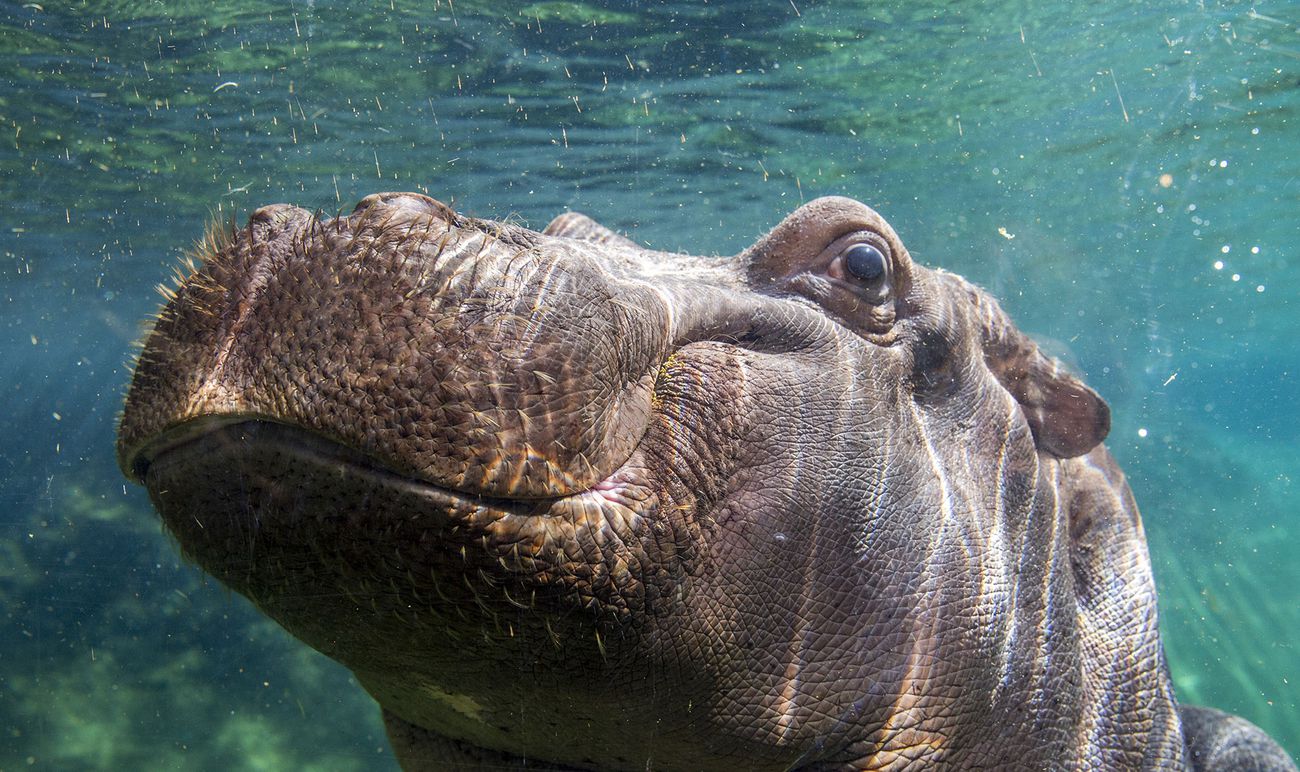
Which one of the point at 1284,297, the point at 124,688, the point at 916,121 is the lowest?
the point at 124,688

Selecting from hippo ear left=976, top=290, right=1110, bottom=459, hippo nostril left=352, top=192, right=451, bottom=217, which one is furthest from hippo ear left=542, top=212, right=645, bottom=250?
hippo nostril left=352, top=192, right=451, bottom=217

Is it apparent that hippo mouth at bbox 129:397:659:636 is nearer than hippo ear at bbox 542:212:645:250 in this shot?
Yes

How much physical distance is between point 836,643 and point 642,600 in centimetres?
73

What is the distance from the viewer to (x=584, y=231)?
3771mm

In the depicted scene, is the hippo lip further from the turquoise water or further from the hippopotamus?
the turquoise water

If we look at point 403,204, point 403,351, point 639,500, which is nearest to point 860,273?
point 639,500

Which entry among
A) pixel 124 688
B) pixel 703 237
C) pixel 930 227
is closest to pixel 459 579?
pixel 124 688

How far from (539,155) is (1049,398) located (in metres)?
16.0

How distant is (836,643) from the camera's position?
235cm

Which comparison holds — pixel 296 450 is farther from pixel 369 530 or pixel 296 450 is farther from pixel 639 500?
pixel 639 500

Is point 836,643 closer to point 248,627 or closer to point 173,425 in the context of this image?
point 173,425

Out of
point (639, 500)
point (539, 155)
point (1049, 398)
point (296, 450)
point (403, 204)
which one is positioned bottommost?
point (539, 155)

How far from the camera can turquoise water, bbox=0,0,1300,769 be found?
13727mm

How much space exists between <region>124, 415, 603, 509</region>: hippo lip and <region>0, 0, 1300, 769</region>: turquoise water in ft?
22.0
